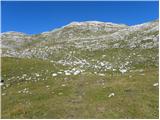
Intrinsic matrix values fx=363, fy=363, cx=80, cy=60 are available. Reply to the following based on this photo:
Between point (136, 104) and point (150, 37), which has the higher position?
point (150, 37)

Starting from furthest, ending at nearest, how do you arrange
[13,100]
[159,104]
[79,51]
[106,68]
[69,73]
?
[79,51] → [106,68] → [69,73] → [13,100] → [159,104]

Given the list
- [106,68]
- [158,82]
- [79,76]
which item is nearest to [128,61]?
[106,68]

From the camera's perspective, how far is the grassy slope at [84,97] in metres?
26.9

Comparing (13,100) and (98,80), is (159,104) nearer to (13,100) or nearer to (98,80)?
(98,80)

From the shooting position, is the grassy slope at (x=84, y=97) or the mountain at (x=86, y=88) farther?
the mountain at (x=86, y=88)

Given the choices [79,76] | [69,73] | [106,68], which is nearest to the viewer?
[79,76]

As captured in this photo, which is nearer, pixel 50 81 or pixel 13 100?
pixel 13 100

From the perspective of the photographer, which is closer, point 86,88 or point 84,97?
point 84,97

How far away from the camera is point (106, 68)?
1781 inches

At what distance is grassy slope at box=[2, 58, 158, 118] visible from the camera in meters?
26.9

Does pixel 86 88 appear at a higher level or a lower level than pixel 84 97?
higher

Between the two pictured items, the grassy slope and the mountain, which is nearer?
the grassy slope

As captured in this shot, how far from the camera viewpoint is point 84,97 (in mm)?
30469

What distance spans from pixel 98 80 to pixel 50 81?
195 inches
